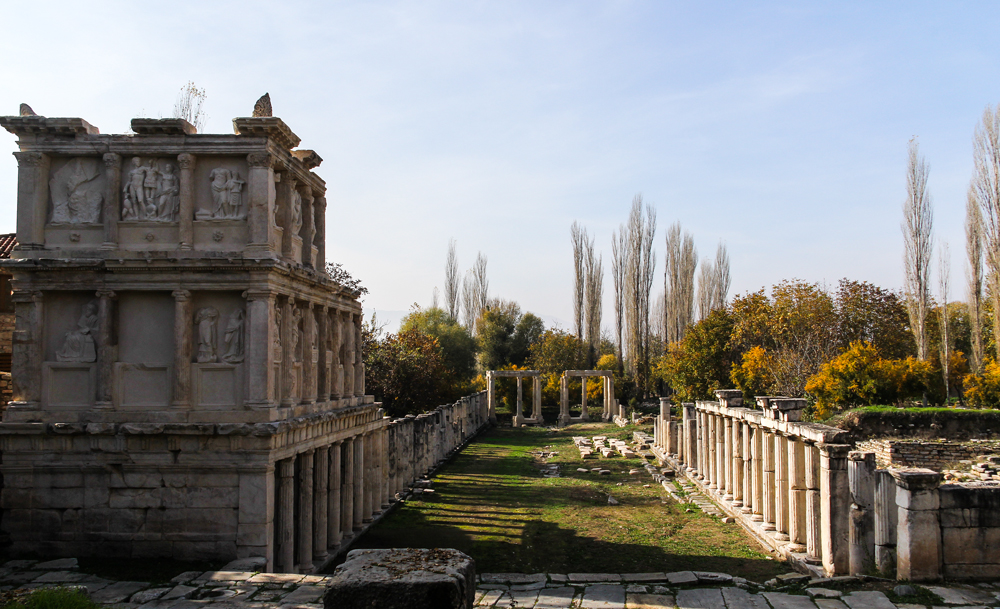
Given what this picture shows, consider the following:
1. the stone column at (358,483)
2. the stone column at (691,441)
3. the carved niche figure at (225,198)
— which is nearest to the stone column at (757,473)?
the stone column at (691,441)

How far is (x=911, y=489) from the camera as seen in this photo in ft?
29.2

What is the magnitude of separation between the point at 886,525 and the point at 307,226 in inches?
406

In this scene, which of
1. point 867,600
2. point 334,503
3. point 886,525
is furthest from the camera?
point 334,503

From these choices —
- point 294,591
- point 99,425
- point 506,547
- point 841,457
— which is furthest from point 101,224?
point 841,457

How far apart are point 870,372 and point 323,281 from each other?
68.2 feet

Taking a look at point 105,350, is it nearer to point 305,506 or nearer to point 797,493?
point 305,506

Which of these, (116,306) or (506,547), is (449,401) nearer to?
(506,547)

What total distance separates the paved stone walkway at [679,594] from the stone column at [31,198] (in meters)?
8.34

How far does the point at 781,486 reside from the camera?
1313 centimetres

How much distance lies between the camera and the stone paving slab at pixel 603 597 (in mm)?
8259

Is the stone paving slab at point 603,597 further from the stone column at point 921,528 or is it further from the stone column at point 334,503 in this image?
the stone column at point 334,503

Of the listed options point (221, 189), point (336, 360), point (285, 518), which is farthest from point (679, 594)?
point (221, 189)

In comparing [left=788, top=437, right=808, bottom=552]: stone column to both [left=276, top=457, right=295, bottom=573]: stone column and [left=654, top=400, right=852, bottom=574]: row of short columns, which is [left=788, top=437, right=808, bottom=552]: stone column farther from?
[left=276, top=457, right=295, bottom=573]: stone column

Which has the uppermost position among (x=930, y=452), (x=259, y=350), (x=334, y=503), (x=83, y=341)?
(x=83, y=341)
